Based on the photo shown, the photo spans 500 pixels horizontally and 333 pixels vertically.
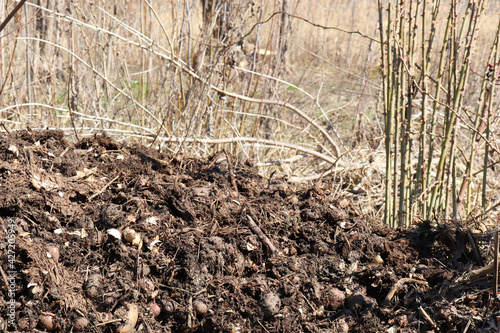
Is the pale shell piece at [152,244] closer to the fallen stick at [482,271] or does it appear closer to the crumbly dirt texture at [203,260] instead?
the crumbly dirt texture at [203,260]

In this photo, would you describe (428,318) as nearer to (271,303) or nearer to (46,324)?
(271,303)

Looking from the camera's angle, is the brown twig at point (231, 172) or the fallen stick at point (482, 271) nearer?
the fallen stick at point (482, 271)

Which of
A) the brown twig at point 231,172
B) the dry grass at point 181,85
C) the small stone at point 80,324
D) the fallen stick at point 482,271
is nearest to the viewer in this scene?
the small stone at point 80,324

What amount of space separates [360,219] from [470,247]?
1.52 ft

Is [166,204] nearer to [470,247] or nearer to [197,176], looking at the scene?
[197,176]

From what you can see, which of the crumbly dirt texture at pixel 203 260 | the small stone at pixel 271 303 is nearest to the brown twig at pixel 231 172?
the crumbly dirt texture at pixel 203 260

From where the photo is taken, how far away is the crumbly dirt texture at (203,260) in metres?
1.43

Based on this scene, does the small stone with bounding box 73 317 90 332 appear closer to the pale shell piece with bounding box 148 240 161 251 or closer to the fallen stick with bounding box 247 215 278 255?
the pale shell piece with bounding box 148 240 161 251

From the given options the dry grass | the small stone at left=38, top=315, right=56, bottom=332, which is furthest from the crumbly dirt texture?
the dry grass

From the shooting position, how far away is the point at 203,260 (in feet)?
5.19

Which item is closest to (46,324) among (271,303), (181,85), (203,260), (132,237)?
(132,237)

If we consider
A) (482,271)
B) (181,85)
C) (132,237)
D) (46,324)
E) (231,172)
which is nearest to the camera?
(46,324)

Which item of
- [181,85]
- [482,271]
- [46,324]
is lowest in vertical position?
[46,324]

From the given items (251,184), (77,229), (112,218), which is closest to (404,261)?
(251,184)
